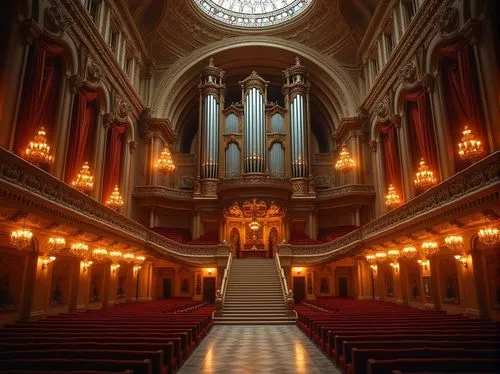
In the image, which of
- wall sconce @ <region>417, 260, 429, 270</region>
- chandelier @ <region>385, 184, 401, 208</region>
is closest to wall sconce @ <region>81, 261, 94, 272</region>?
wall sconce @ <region>417, 260, 429, 270</region>

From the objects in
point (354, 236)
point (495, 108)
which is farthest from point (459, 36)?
point (354, 236)

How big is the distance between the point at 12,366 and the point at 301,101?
26497mm

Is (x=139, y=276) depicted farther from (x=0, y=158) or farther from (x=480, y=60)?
(x=480, y=60)

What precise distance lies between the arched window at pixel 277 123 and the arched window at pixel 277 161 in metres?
1.18

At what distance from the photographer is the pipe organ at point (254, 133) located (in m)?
28.0

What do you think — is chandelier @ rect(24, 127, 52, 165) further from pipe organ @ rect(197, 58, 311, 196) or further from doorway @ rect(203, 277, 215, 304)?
pipe organ @ rect(197, 58, 311, 196)

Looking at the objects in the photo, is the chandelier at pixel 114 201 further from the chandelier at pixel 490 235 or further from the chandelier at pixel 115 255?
the chandelier at pixel 490 235

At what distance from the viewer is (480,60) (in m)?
12.8

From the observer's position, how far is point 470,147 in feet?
40.4

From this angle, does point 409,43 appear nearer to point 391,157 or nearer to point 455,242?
point 391,157

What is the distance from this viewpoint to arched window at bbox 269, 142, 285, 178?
2830 centimetres

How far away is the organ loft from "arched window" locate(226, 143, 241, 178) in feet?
0.39

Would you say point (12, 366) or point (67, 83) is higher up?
point (67, 83)

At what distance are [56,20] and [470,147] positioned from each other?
15.6 m
